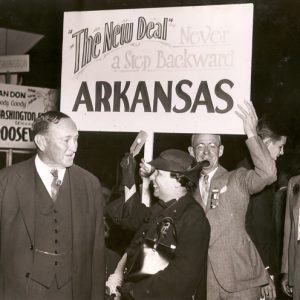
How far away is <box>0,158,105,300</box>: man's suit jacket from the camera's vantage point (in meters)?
3.25

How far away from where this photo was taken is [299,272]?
4500 mm

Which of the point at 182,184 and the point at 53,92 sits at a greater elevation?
the point at 53,92

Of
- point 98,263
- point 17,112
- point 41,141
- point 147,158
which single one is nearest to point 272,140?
point 147,158

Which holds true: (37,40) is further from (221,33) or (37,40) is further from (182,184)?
(182,184)

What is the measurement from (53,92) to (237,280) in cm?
492

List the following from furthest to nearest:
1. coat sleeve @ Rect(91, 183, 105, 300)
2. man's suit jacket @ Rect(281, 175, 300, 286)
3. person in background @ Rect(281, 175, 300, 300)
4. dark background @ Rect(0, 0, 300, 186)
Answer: dark background @ Rect(0, 0, 300, 186) < man's suit jacket @ Rect(281, 175, 300, 286) < person in background @ Rect(281, 175, 300, 300) < coat sleeve @ Rect(91, 183, 105, 300)

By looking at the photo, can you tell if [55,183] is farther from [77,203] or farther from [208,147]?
[208,147]

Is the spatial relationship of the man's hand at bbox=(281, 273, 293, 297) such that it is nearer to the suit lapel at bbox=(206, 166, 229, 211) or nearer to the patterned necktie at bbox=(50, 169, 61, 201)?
the suit lapel at bbox=(206, 166, 229, 211)

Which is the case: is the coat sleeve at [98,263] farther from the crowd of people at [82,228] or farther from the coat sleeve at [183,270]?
the coat sleeve at [183,270]

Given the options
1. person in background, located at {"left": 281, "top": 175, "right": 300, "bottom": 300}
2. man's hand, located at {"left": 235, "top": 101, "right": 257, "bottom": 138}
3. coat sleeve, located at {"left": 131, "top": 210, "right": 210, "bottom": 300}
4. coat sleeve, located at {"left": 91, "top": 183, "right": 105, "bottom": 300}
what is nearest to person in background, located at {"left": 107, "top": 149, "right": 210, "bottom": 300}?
coat sleeve, located at {"left": 131, "top": 210, "right": 210, "bottom": 300}

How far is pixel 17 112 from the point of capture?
7582 millimetres

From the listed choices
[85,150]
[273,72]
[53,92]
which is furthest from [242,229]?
[273,72]

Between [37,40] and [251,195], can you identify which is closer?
[251,195]

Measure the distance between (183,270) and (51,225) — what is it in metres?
0.82
